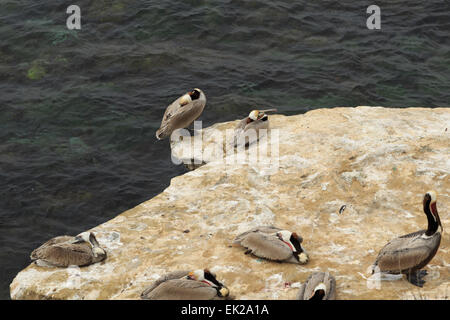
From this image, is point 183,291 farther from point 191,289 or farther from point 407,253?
point 407,253

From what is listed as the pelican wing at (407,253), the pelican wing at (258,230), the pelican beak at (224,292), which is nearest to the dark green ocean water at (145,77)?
the pelican wing at (258,230)

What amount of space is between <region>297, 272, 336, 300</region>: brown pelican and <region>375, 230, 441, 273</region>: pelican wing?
2.83ft

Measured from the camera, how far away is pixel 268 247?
30.8ft

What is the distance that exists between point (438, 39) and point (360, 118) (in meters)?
9.04

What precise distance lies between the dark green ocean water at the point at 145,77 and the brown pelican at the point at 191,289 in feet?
17.5

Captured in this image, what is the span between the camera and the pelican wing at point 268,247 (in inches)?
366

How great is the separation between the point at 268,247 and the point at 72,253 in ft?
10.4

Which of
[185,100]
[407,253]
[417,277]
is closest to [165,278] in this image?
[407,253]

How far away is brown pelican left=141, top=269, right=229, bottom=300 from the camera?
8602 mm

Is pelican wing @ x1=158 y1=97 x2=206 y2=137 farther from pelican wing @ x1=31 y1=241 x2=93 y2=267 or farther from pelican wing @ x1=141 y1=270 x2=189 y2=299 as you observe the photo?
pelican wing @ x1=141 y1=270 x2=189 y2=299

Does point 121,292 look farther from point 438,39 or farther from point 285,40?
point 438,39

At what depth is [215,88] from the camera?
19.0 metres

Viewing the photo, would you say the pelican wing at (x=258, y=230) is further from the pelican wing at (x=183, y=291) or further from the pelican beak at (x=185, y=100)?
the pelican beak at (x=185, y=100)

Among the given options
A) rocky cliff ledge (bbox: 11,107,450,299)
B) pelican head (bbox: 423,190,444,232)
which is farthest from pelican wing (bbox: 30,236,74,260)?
pelican head (bbox: 423,190,444,232)
